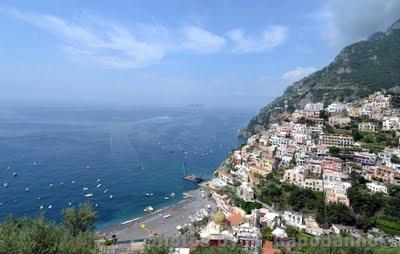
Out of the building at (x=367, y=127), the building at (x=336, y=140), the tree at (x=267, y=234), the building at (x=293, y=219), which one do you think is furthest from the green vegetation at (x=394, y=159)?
the tree at (x=267, y=234)

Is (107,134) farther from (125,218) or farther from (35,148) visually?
(125,218)

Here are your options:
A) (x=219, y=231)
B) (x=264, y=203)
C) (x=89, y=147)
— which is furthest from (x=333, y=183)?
(x=89, y=147)

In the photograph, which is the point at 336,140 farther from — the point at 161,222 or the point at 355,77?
the point at 355,77

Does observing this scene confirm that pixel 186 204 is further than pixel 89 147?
No

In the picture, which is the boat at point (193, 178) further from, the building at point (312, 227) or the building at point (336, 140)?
the building at point (312, 227)

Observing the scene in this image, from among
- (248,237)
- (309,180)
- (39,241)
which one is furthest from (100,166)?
(39,241)

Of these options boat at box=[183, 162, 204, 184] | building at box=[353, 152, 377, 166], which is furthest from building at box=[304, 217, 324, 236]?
boat at box=[183, 162, 204, 184]
